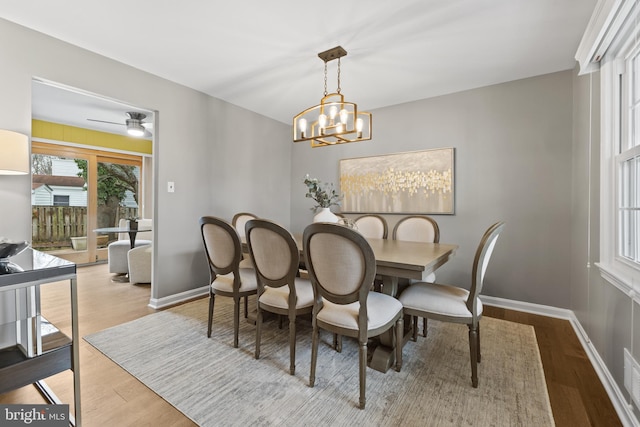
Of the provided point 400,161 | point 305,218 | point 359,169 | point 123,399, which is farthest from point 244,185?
point 123,399

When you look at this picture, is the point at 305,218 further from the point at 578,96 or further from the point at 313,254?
the point at 578,96

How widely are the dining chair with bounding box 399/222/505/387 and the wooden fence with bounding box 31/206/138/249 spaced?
5.68 metres

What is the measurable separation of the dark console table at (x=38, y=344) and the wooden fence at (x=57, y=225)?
14.1ft

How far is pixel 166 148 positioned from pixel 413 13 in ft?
8.50

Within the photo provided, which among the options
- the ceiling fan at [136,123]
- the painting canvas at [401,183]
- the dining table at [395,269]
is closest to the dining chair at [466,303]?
the dining table at [395,269]

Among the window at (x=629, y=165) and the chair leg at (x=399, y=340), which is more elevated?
the window at (x=629, y=165)

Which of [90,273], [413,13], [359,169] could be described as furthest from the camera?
[90,273]

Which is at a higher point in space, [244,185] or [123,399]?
[244,185]

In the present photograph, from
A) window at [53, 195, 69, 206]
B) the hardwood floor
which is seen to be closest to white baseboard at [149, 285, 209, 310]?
the hardwood floor

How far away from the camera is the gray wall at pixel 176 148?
2.09 meters

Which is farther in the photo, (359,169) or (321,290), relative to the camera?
(359,169)

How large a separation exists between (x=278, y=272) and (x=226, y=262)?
0.54 metres

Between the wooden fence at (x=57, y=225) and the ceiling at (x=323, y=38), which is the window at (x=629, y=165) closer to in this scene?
the ceiling at (x=323, y=38)

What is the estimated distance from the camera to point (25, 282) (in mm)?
1146
